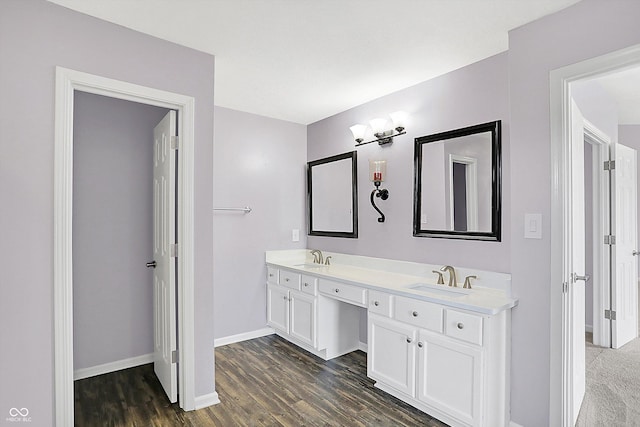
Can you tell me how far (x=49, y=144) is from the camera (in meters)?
1.87

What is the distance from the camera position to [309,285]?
3254 millimetres

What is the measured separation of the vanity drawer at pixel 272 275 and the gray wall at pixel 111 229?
3.87 ft

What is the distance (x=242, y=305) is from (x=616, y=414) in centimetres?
313

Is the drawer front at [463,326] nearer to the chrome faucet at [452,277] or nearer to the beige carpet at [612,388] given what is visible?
the chrome faucet at [452,277]

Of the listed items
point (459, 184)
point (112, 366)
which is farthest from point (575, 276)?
point (112, 366)

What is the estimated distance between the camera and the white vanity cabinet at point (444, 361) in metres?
2.00

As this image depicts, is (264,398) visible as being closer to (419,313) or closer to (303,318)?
(303,318)

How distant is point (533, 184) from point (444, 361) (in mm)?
1190

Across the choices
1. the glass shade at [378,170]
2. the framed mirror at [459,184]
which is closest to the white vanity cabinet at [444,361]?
the framed mirror at [459,184]

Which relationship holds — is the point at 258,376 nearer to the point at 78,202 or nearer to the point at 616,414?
the point at 78,202

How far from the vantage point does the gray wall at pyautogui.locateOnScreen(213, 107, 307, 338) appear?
11.8 feet

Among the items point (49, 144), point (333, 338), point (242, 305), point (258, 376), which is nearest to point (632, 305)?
point (333, 338)

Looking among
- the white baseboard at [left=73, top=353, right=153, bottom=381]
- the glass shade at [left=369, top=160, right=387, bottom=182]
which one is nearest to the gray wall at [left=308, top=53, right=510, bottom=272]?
the glass shade at [left=369, top=160, right=387, bottom=182]

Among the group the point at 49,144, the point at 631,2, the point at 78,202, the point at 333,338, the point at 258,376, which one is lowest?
the point at 258,376
